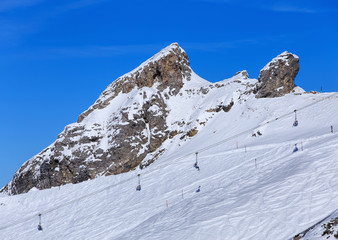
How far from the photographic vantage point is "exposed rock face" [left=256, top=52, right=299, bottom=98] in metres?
74.0

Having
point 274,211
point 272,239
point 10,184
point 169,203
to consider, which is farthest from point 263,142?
point 10,184

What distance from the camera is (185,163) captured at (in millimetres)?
57938

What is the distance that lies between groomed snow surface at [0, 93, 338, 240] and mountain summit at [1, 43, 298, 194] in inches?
110

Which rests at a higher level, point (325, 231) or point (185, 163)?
point (185, 163)

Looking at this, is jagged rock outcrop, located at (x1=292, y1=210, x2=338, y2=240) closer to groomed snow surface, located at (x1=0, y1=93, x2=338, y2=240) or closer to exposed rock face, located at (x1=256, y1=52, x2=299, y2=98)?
groomed snow surface, located at (x1=0, y1=93, x2=338, y2=240)

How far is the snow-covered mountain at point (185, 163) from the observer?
34.5m

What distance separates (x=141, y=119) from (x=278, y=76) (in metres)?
24.7

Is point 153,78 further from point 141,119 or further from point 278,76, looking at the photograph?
point 278,76

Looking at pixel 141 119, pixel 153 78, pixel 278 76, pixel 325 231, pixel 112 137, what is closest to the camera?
pixel 325 231

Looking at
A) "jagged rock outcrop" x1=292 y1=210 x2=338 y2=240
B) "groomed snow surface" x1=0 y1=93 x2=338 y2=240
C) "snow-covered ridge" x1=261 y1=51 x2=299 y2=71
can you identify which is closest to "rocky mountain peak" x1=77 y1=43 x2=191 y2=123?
"groomed snow surface" x1=0 y1=93 x2=338 y2=240

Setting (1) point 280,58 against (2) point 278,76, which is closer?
(2) point 278,76

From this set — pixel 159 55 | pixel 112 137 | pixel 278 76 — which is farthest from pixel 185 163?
pixel 159 55

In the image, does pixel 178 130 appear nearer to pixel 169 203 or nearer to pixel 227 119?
pixel 227 119

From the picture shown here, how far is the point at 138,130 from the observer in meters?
81.3
